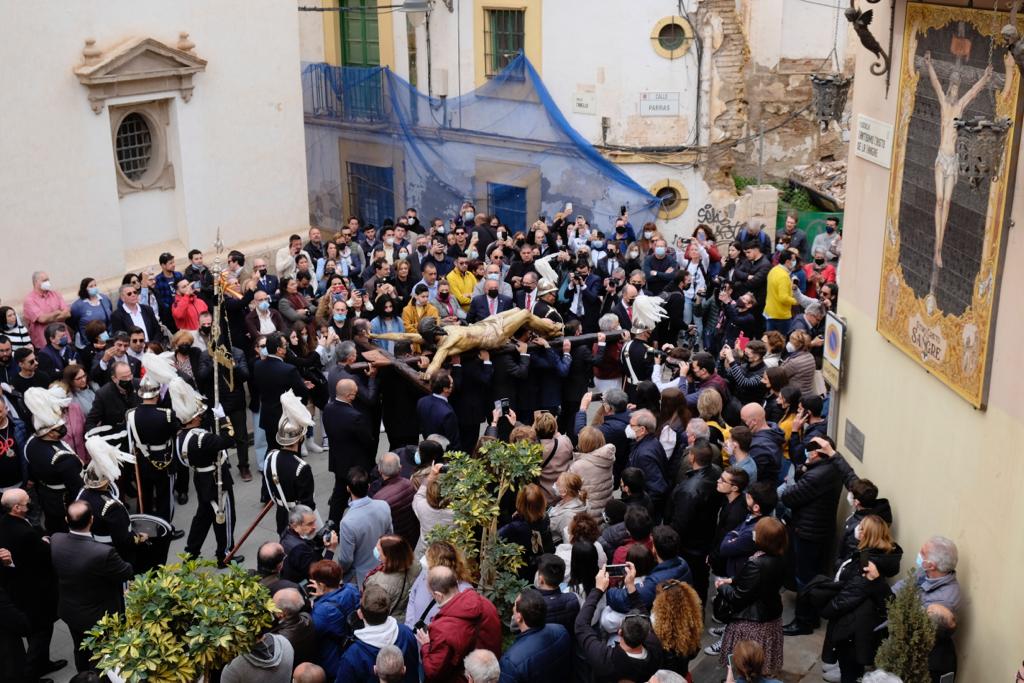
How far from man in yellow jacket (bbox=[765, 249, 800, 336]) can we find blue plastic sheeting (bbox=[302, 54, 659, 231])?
6.27 meters

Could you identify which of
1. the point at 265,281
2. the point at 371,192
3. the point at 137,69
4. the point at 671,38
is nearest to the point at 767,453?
the point at 265,281

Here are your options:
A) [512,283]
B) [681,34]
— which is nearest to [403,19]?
[681,34]

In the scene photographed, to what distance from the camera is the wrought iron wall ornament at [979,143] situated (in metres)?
6.04

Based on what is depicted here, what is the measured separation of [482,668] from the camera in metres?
6.18

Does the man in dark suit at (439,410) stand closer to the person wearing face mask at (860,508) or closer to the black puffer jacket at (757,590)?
the black puffer jacket at (757,590)

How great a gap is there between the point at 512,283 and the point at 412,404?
4284 mm

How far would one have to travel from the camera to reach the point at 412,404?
11.0 meters

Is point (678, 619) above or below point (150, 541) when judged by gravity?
above

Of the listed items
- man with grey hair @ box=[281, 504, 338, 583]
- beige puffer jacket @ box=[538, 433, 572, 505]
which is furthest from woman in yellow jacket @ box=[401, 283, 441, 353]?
man with grey hair @ box=[281, 504, 338, 583]

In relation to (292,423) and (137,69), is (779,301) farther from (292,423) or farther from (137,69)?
(137,69)

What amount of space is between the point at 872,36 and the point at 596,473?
12.2 ft

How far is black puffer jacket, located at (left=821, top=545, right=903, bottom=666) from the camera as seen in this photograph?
726 cm

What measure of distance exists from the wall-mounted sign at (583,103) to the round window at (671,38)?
4.97 ft

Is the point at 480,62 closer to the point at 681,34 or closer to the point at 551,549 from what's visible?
the point at 681,34
